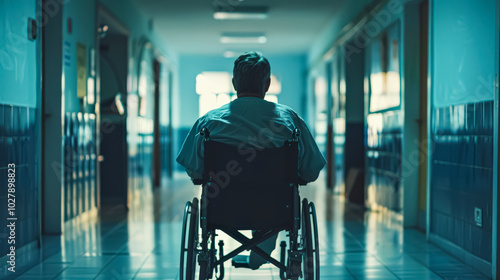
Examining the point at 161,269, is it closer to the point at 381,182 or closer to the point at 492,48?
the point at 492,48

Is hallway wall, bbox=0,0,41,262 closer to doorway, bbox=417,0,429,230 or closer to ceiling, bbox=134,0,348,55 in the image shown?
doorway, bbox=417,0,429,230

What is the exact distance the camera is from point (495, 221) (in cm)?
312

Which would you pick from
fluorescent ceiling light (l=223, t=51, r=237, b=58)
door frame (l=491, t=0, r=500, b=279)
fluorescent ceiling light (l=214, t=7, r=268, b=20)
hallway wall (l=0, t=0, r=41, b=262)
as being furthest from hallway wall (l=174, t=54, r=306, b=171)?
door frame (l=491, t=0, r=500, b=279)

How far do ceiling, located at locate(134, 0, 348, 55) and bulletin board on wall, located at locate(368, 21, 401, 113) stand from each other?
148 cm

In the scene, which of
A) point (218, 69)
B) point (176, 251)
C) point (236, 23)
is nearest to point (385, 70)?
point (176, 251)

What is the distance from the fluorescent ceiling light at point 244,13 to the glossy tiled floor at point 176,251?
10.9 feet

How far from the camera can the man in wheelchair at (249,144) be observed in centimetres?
222

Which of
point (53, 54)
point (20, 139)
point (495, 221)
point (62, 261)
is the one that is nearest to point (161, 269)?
point (62, 261)

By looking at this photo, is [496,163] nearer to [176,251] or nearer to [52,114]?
[176,251]

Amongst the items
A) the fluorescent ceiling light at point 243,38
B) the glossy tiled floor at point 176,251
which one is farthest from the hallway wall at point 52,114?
the fluorescent ceiling light at point 243,38

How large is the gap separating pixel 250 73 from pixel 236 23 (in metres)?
A: 7.05

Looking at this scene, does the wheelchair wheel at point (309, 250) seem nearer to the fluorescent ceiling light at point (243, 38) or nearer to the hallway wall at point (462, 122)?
the hallway wall at point (462, 122)

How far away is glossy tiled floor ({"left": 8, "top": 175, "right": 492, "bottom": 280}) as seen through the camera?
3320 millimetres

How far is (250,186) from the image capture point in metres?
2.26
